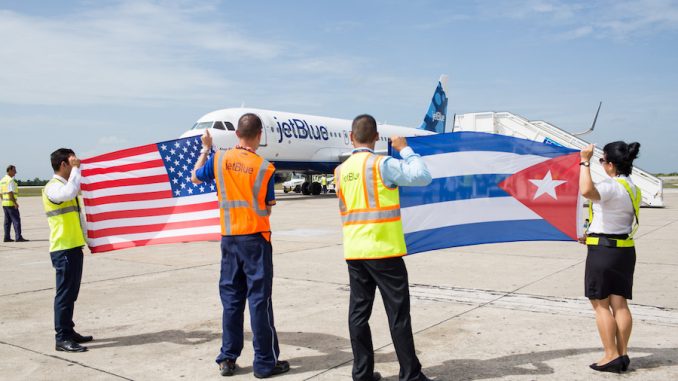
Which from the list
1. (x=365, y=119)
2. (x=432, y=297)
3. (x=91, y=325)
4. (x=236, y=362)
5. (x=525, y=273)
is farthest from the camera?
(x=525, y=273)

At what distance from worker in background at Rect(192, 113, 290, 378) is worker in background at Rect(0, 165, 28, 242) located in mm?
11201

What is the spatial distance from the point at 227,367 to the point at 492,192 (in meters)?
2.74

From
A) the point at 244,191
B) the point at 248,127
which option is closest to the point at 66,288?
the point at 244,191

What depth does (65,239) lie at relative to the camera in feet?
17.0

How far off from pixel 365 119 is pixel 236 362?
7.26 feet

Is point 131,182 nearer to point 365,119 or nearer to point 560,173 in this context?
point 365,119

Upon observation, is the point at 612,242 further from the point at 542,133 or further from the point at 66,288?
the point at 542,133

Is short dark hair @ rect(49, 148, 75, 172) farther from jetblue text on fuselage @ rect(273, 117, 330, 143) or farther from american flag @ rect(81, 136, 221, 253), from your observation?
jetblue text on fuselage @ rect(273, 117, 330, 143)

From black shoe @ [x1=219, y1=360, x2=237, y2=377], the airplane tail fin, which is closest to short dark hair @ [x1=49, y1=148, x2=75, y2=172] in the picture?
black shoe @ [x1=219, y1=360, x2=237, y2=377]

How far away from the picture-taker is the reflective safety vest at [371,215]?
389cm

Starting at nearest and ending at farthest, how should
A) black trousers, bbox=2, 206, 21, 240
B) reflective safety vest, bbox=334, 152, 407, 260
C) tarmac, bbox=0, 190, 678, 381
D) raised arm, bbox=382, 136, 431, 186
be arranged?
raised arm, bbox=382, 136, 431, 186 < reflective safety vest, bbox=334, 152, 407, 260 < tarmac, bbox=0, 190, 678, 381 < black trousers, bbox=2, 206, 21, 240

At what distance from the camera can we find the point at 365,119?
404 cm

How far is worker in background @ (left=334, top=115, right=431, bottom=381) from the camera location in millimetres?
3865

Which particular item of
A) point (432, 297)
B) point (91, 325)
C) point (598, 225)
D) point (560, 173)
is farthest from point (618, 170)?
point (91, 325)
